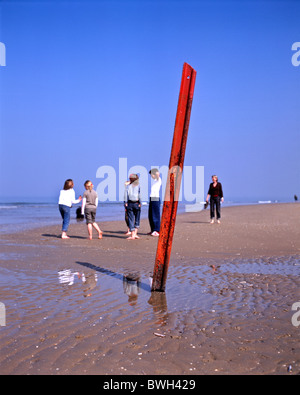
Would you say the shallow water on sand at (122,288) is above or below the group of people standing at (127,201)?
below

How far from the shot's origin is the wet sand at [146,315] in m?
3.18

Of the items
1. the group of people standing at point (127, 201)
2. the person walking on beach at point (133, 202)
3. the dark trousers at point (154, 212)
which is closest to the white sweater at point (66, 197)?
the group of people standing at point (127, 201)

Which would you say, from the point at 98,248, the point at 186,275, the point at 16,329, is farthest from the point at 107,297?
the point at 98,248

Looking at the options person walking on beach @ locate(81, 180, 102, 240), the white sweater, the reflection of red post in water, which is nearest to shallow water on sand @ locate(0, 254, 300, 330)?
the reflection of red post in water

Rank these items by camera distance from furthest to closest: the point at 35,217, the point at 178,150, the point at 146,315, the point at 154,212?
the point at 35,217
the point at 154,212
the point at 178,150
the point at 146,315

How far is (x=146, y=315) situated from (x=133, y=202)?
7.98m

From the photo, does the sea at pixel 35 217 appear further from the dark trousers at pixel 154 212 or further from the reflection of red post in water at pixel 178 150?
the reflection of red post in water at pixel 178 150

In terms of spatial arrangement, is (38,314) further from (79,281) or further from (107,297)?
(79,281)

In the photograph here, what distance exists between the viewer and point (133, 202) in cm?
1230

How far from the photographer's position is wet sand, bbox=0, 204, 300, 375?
3.18 metres

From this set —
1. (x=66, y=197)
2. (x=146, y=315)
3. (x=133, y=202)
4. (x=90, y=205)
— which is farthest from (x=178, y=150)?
(x=66, y=197)

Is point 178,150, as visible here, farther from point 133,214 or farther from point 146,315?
point 133,214
